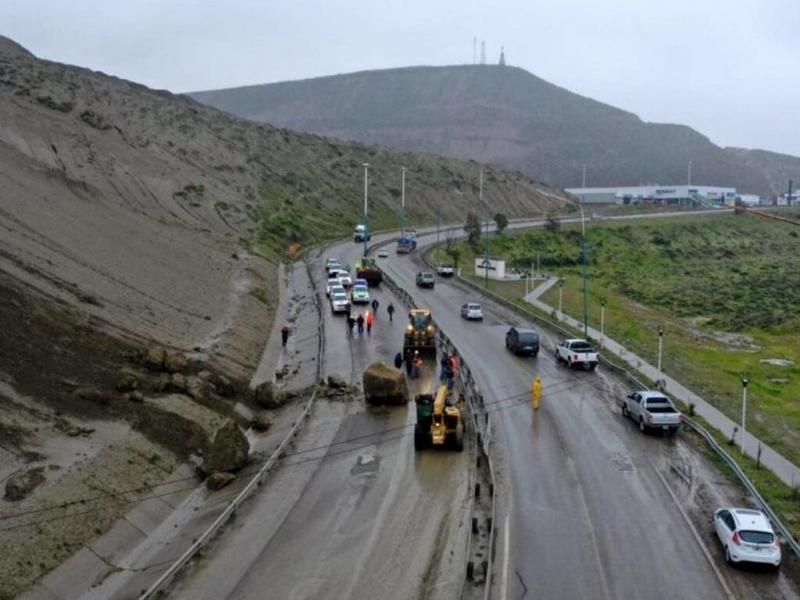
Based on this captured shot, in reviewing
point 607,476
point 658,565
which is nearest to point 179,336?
point 607,476

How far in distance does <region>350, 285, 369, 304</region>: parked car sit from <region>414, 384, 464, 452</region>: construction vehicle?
31040 mm

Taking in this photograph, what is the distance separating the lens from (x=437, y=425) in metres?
27.9

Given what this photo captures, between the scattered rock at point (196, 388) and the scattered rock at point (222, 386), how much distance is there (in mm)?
576

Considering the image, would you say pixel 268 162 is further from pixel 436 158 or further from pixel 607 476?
pixel 607 476

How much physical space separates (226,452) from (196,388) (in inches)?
246

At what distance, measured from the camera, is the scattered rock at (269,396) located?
117 feet

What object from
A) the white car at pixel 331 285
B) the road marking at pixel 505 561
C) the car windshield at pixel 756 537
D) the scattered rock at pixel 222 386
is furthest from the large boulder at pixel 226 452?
the white car at pixel 331 285

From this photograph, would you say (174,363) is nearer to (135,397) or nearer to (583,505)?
(135,397)

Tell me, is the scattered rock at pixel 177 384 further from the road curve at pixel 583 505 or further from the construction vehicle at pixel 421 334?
the construction vehicle at pixel 421 334

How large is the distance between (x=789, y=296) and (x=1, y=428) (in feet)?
239

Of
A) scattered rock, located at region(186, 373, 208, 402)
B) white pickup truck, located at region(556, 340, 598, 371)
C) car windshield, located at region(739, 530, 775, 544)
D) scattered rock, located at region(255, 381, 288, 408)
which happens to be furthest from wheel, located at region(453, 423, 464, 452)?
white pickup truck, located at region(556, 340, 598, 371)

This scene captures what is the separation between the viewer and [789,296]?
7919 centimetres

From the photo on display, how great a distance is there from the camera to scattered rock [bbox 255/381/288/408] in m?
35.6

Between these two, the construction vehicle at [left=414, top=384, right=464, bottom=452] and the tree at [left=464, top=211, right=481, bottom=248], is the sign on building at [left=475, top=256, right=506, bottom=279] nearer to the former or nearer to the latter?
the tree at [left=464, top=211, right=481, bottom=248]
